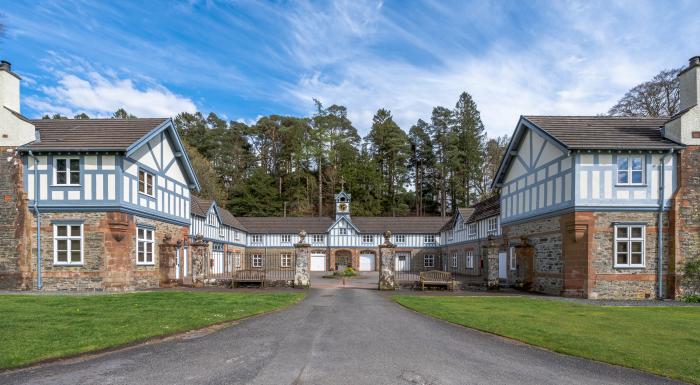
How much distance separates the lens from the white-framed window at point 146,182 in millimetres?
22672

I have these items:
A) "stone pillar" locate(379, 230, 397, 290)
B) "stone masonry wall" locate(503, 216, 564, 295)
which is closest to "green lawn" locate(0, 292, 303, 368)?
"stone pillar" locate(379, 230, 397, 290)

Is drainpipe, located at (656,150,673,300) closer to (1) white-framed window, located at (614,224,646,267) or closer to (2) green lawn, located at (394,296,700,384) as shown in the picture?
(1) white-framed window, located at (614,224,646,267)

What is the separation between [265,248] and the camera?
177 ft

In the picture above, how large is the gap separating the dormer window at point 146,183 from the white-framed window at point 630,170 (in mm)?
21696

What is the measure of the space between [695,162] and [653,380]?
54.8 feet

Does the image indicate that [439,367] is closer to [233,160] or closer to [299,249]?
[299,249]

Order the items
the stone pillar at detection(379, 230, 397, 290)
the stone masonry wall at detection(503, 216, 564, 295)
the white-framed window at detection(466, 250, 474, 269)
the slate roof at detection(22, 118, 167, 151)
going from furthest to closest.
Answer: the white-framed window at detection(466, 250, 474, 269) → the stone pillar at detection(379, 230, 397, 290) → the stone masonry wall at detection(503, 216, 564, 295) → the slate roof at detection(22, 118, 167, 151)

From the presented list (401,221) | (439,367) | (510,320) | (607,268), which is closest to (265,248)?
(401,221)

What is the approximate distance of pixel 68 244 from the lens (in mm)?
20781

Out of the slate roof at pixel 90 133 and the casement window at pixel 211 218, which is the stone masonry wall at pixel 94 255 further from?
the casement window at pixel 211 218

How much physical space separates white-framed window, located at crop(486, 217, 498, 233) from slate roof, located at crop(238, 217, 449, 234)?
1857cm

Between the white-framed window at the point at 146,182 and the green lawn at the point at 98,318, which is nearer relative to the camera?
the green lawn at the point at 98,318

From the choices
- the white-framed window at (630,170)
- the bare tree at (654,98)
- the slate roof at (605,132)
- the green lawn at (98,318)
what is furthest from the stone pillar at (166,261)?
the bare tree at (654,98)

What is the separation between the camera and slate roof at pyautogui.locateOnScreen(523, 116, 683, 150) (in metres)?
20.2
